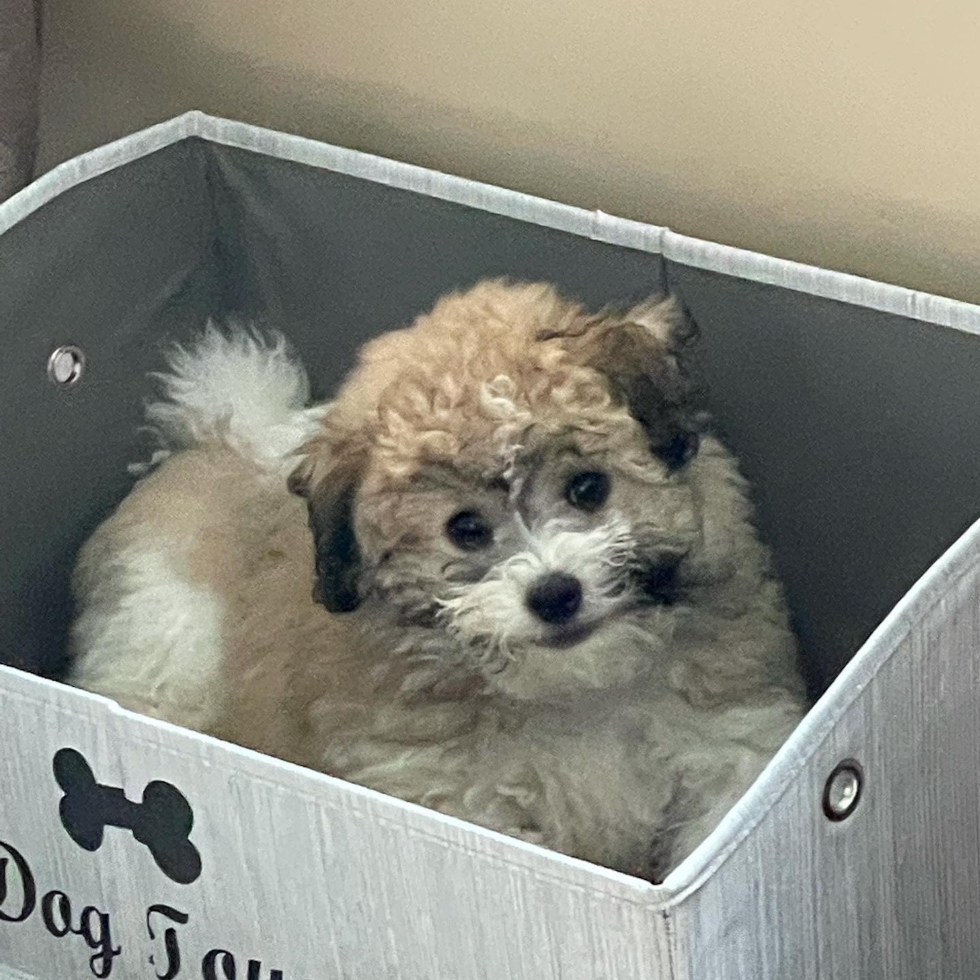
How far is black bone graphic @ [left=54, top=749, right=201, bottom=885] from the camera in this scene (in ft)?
3.18

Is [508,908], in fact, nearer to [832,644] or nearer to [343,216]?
[832,644]

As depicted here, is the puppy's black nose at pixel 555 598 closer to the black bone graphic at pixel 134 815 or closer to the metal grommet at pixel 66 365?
the black bone graphic at pixel 134 815

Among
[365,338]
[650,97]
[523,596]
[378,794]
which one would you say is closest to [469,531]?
[523,596]

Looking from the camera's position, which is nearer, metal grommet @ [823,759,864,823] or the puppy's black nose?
metal grommet @ [823,759,864,823]

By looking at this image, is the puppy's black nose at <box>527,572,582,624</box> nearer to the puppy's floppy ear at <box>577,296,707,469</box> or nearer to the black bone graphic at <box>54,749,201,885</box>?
the puppy's floppy ear at <box>577,296,707,469</box>

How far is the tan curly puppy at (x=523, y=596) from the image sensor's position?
3.28 ft

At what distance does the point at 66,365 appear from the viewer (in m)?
1.38

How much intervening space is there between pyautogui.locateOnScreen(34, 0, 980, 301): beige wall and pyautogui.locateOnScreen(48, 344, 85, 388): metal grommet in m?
0.27

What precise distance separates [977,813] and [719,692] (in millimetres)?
162

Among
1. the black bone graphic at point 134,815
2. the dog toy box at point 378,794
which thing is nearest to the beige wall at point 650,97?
the dog toy box at point 378,794

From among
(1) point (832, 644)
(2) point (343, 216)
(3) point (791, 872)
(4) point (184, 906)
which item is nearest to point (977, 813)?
(1) point (832, 644)

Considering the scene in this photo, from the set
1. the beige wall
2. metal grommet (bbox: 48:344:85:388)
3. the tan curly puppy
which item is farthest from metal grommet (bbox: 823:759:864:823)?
metal grommet (bbox: 48:344:85:388)

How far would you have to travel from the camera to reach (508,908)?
0.86m

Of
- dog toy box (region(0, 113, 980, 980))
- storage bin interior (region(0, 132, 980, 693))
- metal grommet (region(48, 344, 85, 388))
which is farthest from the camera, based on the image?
metal grommet (region(48, 344, 85, 388))
